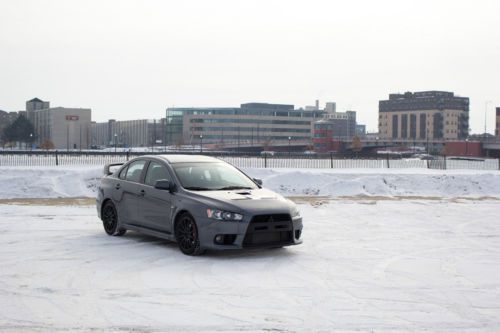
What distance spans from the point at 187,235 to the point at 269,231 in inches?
50.8

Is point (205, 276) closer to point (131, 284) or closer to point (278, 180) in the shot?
point (131, 284)

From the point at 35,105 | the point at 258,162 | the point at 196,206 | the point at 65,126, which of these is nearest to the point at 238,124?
the point at 65,126

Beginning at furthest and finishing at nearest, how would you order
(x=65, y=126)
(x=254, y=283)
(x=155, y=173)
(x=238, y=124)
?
(x=238, y=124), (x=65, y=126), (x=155, y=173), (x=254, y=283)

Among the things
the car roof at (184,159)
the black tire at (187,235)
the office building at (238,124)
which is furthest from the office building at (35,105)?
the black tire at (187,235)

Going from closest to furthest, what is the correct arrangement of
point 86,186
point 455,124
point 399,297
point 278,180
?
point 399,297
point 86,186
point 278,180
point 455,124

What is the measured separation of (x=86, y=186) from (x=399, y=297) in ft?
65.3

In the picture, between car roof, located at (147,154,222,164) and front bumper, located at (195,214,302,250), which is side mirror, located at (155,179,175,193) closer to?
car roof, located at (147,154,222,164)

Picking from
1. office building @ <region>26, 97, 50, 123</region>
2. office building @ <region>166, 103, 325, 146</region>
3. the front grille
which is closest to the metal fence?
the front grille

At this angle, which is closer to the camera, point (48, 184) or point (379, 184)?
point (48, 184)

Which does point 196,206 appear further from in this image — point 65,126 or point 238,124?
point 238,124

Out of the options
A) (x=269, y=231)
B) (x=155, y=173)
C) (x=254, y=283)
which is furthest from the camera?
(x=155, y=173)

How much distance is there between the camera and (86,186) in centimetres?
2544

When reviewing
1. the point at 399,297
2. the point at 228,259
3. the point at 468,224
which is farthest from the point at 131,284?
the point at 468,224

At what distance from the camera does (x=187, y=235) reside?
9.87 m
